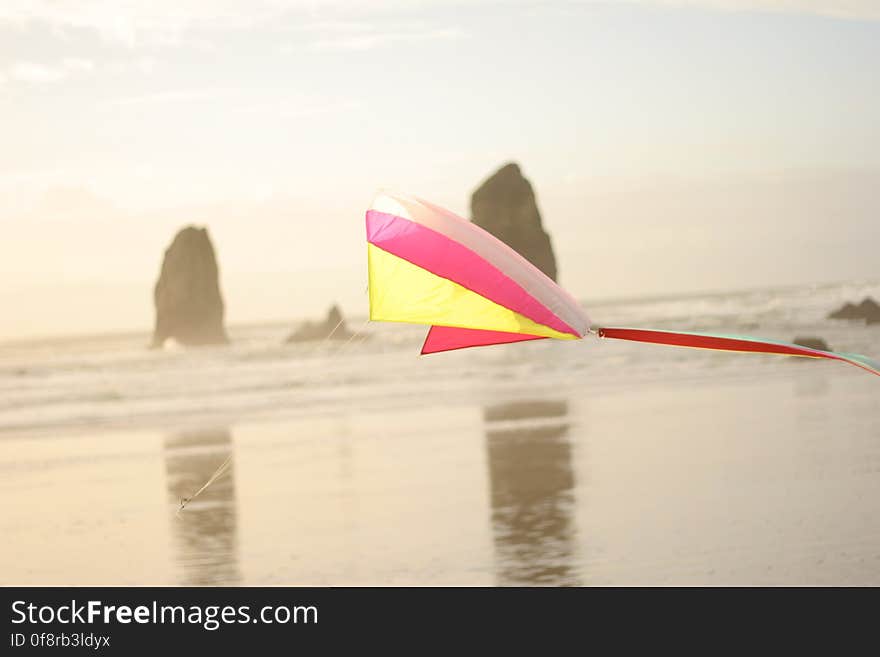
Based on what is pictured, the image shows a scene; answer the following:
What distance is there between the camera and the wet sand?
6.75m

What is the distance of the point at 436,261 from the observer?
489 cm

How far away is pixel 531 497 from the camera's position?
8609mm

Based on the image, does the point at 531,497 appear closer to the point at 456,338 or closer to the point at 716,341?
the point at 456,338

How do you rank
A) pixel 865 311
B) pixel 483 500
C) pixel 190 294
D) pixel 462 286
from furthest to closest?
pixel 190 294
pixel 865 311
pixel 483 500
pixel 462 286

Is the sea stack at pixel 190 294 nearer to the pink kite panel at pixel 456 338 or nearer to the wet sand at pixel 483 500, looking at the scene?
the wet sand at pixel 483 500

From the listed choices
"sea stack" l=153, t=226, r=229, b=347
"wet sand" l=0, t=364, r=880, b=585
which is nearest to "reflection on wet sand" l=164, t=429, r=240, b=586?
"wet sand" l=0, t=364, r=880, b=585

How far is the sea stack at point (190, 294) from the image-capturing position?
5806 centimetres

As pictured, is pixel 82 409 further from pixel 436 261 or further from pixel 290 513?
pixel 436 261

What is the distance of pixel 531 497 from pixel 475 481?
34.1 inches

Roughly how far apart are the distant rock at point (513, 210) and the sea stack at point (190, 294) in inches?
572

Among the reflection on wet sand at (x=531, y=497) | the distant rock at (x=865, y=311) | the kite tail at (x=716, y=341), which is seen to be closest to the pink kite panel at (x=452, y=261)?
the kite tail at (x=716, y=341)

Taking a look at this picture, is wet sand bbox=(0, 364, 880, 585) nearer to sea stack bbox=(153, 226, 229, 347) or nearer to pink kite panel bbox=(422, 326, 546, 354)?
pink kite panel bbox=(422, 326, 546, 354)

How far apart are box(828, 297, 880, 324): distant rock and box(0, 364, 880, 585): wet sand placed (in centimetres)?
1720

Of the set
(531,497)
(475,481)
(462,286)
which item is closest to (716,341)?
(462,286)
